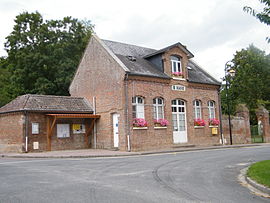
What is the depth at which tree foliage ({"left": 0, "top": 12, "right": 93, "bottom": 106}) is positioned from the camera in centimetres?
3322

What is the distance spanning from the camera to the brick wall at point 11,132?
2127cm

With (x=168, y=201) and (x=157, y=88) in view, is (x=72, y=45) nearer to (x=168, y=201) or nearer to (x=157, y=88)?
(x=157, y=88)

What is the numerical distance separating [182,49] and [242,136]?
10561 mm

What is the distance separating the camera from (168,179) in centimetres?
938

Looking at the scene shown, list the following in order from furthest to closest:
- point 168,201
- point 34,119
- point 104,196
A: point 34,119 < point 104,196 < point 168,201

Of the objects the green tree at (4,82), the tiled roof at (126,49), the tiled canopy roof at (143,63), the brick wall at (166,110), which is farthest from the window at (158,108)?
the green tree at (4,82)

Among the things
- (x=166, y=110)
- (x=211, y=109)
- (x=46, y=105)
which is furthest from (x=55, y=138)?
(x=211, y=109)

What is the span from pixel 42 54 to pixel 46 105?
1266cm

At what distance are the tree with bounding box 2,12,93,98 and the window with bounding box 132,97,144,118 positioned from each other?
43.1 ft

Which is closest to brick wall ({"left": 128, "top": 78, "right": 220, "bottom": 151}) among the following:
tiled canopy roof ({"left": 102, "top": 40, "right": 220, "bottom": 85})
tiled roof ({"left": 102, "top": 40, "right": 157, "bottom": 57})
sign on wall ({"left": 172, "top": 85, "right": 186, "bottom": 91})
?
sign on wall ({"left": 172, "top": 85, "right": 186, "bottom": 91})

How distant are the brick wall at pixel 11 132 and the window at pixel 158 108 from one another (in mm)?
9582

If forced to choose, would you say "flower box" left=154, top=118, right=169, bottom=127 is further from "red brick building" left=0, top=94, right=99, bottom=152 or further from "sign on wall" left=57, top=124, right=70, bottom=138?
"sign on wall" left=57, top=124, right=70, bottom=138

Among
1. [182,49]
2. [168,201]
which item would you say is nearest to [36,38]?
[182,49]

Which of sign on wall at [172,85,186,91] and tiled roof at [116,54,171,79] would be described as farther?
sign on wall at [172,85,186,91]
